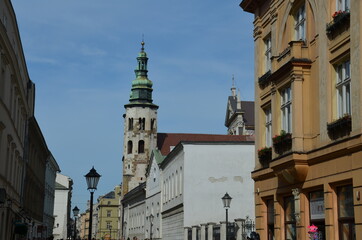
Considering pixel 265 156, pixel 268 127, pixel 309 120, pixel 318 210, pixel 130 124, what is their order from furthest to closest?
pixel 130 124, pixel 268 127, pixel 265 156, pixel 309 120, pixel 318 210

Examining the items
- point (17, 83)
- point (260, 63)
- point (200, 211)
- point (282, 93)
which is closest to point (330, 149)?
point (282, 93)

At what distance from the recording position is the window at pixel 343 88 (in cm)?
1837

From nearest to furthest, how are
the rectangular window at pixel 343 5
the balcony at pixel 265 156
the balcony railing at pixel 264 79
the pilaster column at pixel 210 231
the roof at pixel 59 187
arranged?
the rectangular window at pixel 343 5 → the balcony at pixel 265 156 → the balcony railing at pixel 264 79 → the pilaster column at pixel 210 231 → the roof at pixel 59 187

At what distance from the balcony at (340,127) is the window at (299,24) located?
4588 millimetres

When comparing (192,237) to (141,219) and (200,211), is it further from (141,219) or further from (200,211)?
(141,219)

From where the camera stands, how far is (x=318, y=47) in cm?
2033

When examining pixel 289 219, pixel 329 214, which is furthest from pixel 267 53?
pixel 329 214

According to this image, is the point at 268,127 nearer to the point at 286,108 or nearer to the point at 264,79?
the point at 264,79

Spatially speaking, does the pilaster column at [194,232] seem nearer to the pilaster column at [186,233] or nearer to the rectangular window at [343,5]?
the pilaster column at [186,233]

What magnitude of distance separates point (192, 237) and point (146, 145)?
77.8m

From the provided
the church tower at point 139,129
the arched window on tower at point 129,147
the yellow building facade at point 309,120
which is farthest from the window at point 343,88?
the arched window on tower at point 129,147

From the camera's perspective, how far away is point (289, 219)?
22.7 meters

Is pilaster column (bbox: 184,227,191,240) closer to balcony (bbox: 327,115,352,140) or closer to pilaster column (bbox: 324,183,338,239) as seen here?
pilaster column (bbox: 324,183,338,239)

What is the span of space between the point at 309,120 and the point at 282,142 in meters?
1.64
